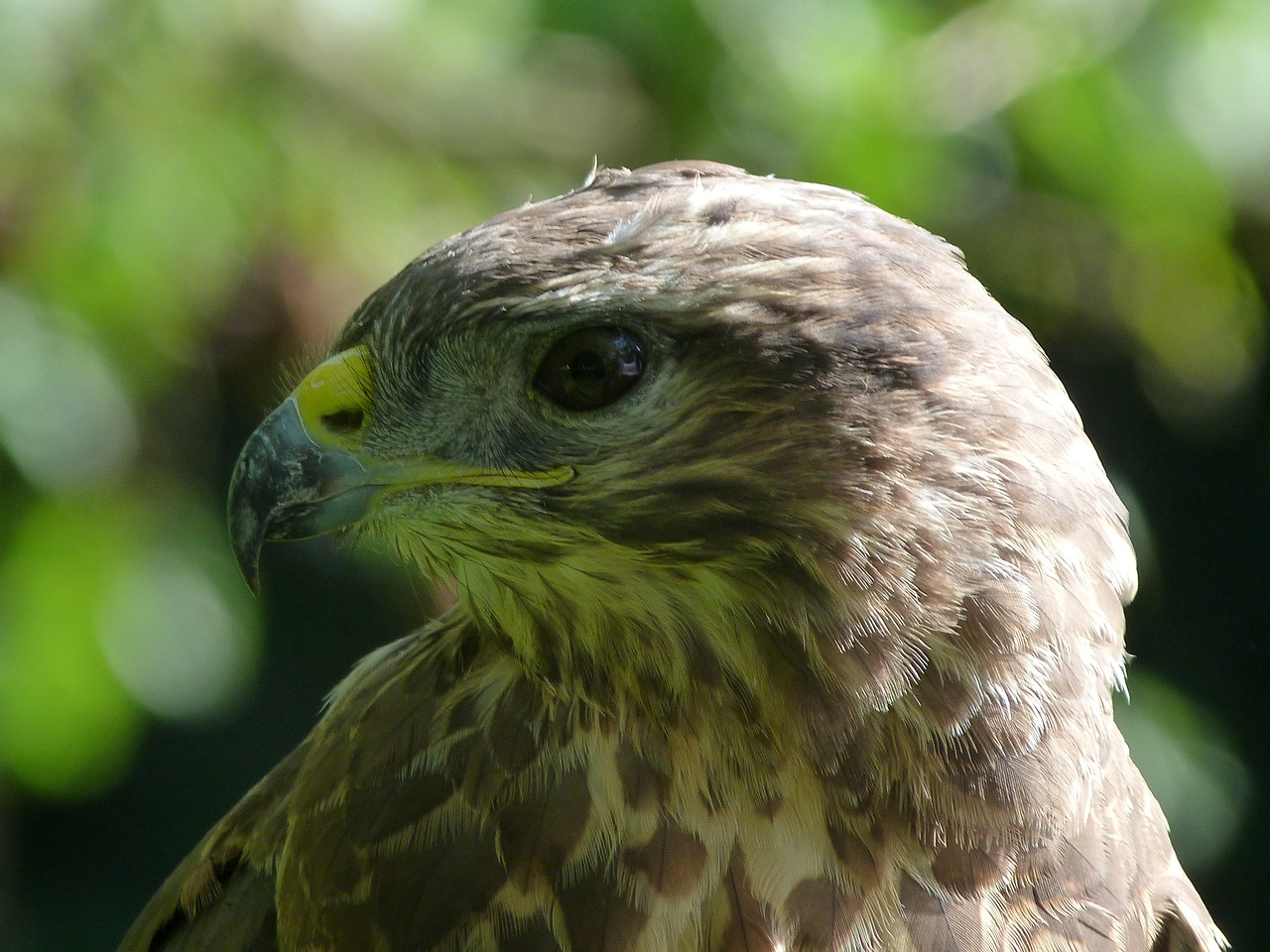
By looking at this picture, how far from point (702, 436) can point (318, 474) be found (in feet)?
1.66

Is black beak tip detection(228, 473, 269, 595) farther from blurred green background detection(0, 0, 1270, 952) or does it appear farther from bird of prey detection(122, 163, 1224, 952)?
blurred green background detection(0, 0, 1270, 952)

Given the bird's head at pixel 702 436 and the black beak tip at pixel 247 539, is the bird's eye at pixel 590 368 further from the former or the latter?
the black beak tip at pixel 247 539

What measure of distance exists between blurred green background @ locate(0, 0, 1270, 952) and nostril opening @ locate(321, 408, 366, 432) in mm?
653

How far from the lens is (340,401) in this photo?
6.24 feet

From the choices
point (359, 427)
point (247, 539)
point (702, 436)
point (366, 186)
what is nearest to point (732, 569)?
point (702, 436)

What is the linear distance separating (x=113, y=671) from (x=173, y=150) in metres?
1.07

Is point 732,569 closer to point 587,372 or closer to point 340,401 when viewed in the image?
point 587,372

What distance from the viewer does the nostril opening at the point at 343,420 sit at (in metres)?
1.90

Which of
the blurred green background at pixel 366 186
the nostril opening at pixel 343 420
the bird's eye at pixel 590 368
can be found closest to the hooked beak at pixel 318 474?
the nostril opening at pixel 343 420

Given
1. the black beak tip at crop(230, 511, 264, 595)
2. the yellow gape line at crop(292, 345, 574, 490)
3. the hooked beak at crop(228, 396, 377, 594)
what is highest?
the yellow gape line at crop(292, 345, 574, 490)

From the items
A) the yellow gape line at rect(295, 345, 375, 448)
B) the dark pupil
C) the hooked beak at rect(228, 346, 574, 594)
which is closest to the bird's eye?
the dark pupil

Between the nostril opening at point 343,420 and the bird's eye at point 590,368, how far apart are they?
0.27 metres

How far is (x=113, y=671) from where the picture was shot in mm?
2971

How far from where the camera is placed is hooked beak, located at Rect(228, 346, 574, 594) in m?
1.85
